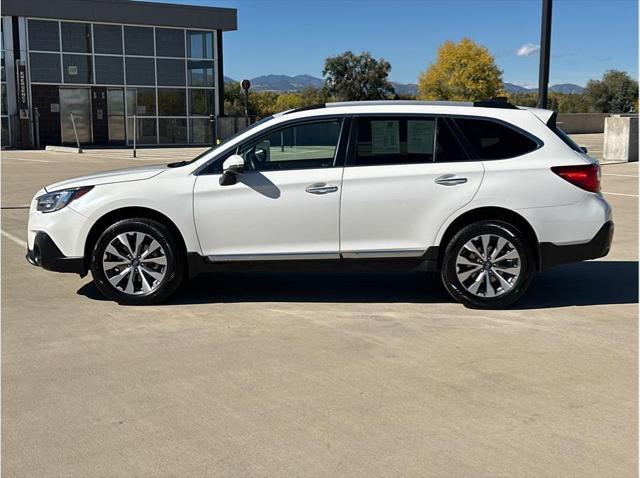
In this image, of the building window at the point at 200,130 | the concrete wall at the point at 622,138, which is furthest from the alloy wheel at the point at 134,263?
the building window at the point at 200,130

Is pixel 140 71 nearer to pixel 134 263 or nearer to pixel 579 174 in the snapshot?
pixel 134 263

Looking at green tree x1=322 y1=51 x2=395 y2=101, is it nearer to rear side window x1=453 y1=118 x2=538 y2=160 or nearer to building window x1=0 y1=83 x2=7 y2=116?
building window x1=0 y1=83 x2=7 y2=116

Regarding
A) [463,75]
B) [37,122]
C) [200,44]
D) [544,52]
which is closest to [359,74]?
[463,75]

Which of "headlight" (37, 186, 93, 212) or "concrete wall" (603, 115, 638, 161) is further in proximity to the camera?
"concrete wall" (603, 115, 638, 161)

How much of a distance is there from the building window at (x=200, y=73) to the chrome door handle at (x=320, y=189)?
35.1 metres

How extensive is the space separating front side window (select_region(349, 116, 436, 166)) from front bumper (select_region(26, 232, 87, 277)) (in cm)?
255

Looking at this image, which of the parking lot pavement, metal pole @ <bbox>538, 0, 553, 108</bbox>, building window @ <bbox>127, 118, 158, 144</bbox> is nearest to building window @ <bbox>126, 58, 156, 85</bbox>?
building window @ <bbox>127, 118, 158, 144</bbox>

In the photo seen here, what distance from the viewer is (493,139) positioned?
652cm

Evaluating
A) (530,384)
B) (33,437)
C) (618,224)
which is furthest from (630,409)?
(618,224)

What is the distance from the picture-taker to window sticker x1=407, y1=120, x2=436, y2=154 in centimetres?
648

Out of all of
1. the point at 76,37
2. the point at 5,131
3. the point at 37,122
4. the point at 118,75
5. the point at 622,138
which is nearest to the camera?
the point at 622,138

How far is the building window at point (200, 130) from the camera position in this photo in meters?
40.1

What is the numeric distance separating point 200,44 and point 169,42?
1.74 meters

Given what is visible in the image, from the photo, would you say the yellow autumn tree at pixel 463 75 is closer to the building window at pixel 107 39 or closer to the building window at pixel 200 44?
the building window at pixel 200 44
